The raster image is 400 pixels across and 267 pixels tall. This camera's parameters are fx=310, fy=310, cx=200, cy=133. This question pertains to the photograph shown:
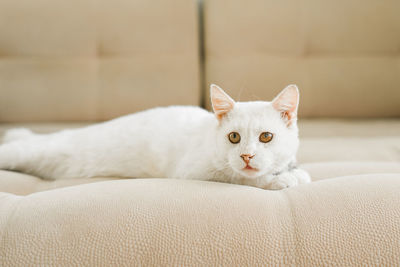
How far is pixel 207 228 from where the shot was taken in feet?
1.98

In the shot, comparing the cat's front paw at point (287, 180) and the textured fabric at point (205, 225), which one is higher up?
the textured fabric at point (205, 225)

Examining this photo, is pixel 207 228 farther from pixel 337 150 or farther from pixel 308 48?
pixel 308 48

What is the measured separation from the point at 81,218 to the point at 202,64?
1450 mm

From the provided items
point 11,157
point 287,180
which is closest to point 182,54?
point 11,157

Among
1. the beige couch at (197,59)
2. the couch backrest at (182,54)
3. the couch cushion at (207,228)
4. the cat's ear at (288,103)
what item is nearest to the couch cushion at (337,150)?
the beige couch at (197,59)

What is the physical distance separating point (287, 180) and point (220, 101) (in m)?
0.31

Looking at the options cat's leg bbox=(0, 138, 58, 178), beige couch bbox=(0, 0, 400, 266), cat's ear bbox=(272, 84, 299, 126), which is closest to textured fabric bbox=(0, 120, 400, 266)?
cat's ear bbox=(272, 84, 299, 126)

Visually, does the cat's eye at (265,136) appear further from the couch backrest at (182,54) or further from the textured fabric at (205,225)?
the couch backrest at (182,54)

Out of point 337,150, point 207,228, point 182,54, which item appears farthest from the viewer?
point 182,54

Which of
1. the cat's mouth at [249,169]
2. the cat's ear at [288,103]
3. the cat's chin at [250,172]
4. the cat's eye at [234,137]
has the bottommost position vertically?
the cat's chin at [250,172]

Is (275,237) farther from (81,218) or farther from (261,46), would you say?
(261,46)

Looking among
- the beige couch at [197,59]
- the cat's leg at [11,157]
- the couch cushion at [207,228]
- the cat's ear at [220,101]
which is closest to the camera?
the couch cushion at [207,228]

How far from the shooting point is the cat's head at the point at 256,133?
34.7 inches

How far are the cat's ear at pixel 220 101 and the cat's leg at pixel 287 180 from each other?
0.85 ft
